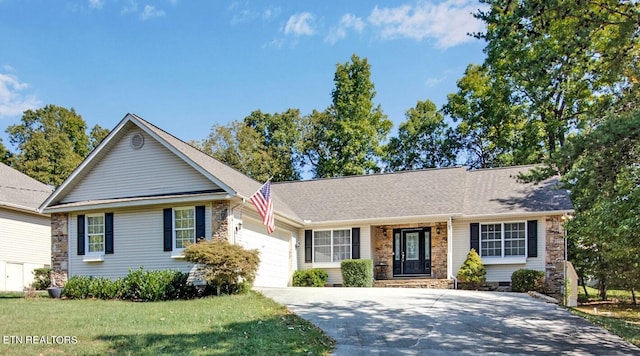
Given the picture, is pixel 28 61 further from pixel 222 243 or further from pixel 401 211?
→ pixel 401 211

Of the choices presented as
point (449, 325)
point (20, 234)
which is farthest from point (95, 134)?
point (449, 325)

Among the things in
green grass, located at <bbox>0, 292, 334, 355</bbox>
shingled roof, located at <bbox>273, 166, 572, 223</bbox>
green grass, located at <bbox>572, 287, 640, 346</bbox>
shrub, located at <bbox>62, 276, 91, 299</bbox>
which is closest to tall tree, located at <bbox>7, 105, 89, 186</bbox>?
shingled roof, located at <bbox>273, 166, 572, 223</bbox>

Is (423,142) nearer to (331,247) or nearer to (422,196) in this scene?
(422,196)

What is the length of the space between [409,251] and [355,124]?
15858mm

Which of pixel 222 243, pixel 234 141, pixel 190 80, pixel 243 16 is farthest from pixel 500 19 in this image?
pixel 234 141

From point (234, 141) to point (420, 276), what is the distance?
2086 centimetres

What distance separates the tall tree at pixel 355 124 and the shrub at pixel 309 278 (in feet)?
51.2

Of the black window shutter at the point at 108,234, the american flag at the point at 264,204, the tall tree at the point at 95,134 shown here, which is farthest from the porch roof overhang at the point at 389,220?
the tall tree at the point at 95,134

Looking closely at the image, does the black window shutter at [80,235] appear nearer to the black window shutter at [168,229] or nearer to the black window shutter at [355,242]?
the black window shutter at [168,229]

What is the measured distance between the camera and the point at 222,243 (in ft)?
48.1

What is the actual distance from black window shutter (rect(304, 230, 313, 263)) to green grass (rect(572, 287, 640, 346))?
957 centimetres

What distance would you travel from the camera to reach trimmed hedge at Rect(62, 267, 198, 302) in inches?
567

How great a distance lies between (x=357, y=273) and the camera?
18.6 meters

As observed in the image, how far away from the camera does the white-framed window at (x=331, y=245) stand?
2000 centimetres
